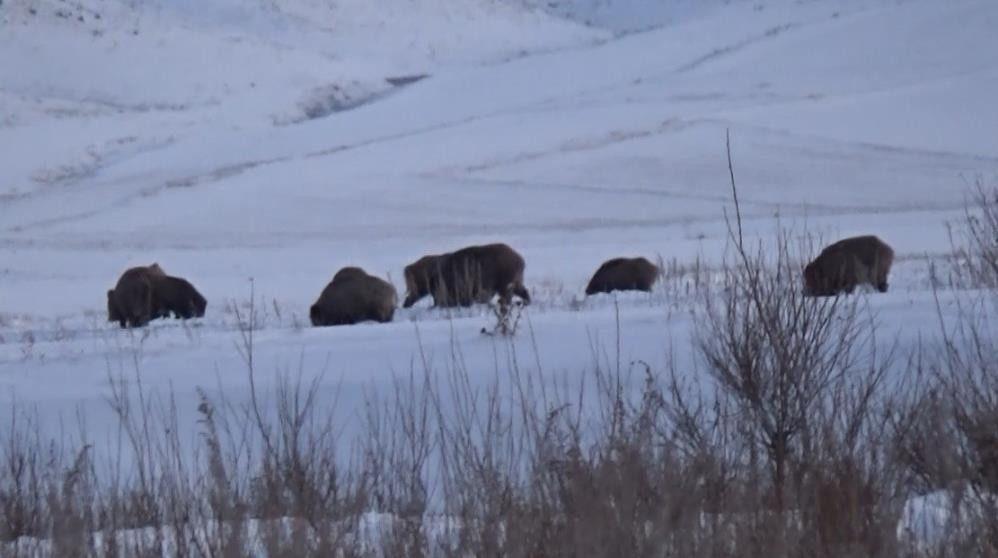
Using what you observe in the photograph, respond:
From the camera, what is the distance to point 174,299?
1775cm

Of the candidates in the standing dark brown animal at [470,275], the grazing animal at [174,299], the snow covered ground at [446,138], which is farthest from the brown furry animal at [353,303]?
the grazing animal at [174,299]

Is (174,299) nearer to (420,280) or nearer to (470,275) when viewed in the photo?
(420,280)

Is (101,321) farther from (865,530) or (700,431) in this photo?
(865,530)

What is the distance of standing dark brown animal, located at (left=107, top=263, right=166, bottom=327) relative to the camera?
17188 millimetres

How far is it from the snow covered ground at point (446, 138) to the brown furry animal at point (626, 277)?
2346 millimetres

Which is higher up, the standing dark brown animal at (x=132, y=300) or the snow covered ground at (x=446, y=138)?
the snow covered ground at (x=446, y=138)

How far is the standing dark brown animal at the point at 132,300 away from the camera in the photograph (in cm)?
1719

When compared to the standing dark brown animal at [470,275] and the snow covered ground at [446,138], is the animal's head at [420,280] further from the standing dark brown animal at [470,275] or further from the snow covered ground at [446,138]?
the snow covered ground at [446,138]

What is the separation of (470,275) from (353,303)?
1.94 meters

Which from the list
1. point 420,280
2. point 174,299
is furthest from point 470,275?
point 174,299

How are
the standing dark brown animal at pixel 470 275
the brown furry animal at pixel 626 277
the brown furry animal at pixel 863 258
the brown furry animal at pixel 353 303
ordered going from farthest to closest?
the brown furry animal at pixel 626 277, the standing dark brown animal at pixel 470 275, the brown furry animal at pixel 353 303, the brown furry animal at pixel 863 258

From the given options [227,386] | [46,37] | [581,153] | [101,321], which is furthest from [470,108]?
[227,386]

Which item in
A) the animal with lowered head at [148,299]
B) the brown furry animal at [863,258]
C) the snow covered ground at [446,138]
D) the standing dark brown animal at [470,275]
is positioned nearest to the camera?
the brown furry animal at [863,258]

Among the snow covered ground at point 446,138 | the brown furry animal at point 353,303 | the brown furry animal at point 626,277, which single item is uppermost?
the snow covered ground at point 446,138
